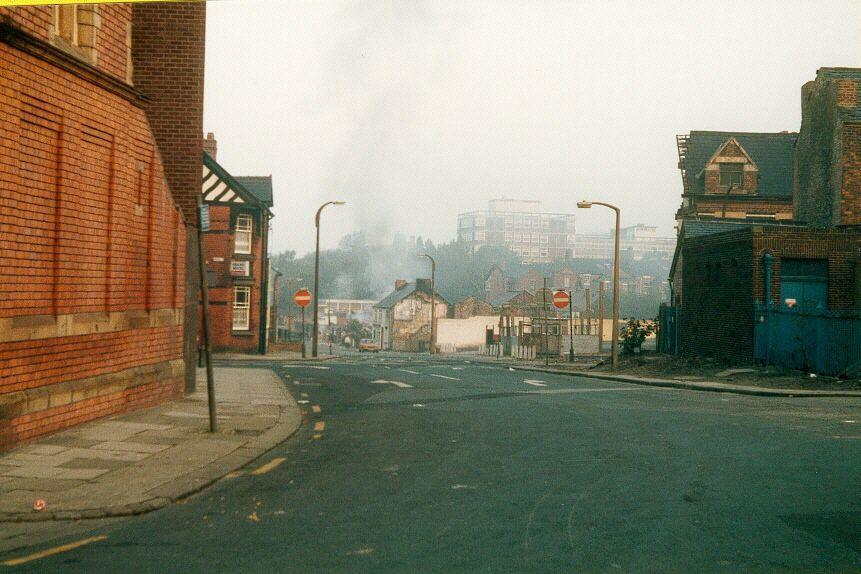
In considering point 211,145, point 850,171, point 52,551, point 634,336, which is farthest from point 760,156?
point 52,551

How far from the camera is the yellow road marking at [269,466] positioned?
9297mm

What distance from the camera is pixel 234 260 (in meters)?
45.0

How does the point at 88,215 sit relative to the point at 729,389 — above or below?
above

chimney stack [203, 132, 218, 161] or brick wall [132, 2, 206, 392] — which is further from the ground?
chimney stack [203, 132, 218, 161]

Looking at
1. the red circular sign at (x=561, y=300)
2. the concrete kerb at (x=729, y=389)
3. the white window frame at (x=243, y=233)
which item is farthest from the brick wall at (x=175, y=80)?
the white window frame at (x=243, y=233)

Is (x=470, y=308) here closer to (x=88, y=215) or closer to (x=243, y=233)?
(x=243, y=233)

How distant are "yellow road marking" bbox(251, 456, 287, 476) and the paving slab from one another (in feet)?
0.87

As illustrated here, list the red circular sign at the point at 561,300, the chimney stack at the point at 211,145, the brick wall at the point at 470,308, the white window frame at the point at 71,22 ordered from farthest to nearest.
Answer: the brick wall at the point at 470,308, the chimney stack at the point at 211,145, the red circular sign at the point at 561,300, the white window frame at the point at 71,22

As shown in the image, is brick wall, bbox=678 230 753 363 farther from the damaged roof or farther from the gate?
the damaged roof

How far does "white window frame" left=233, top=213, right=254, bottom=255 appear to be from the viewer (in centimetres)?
4544

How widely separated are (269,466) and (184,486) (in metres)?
1.42

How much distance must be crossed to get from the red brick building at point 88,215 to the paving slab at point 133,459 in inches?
17.4

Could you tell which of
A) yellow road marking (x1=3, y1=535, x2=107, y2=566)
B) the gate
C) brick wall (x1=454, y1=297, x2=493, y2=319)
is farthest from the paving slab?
brick wall (x1=454, y1=297, x2=493, y2=319)

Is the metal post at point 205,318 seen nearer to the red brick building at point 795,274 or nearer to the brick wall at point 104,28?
the brick wall at point 104,28
